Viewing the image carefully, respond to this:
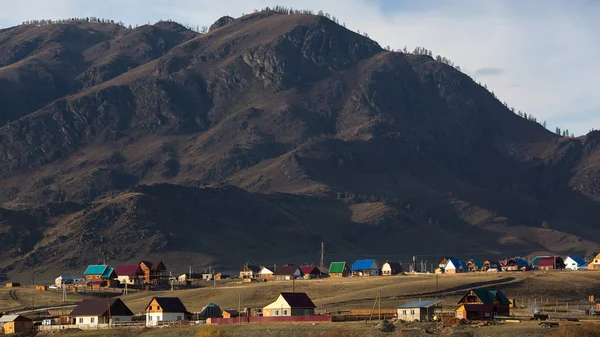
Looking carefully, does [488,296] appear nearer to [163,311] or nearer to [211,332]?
[211,332]

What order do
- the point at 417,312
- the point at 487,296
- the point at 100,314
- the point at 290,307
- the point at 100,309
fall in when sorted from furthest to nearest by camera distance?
1. the point at 100,309
2. the point at 100,314
3. the point at 290,307
4. the point at 487,296
5. the point at 417,312

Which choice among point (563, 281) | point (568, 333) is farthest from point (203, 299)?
point (568, 333)

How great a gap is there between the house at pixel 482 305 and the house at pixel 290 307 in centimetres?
2056

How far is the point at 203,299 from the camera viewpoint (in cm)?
19912

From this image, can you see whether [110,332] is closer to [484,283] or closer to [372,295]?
[372,295]

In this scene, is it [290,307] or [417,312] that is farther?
[290,307]

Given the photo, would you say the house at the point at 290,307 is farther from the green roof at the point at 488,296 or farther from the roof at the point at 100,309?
the green roof at the point at 488,296

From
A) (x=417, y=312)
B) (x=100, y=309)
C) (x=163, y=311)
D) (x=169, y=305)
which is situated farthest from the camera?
(x=100, y=309)

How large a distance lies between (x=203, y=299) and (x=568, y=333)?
90.5m

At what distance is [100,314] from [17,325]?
1102 cm

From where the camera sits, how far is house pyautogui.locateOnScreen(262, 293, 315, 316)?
153 metres

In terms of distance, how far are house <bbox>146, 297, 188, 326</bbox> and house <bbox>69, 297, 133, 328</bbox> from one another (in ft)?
12.6

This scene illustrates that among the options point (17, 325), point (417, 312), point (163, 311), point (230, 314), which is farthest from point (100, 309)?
point (417, 312)

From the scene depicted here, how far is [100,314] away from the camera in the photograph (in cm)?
15812
